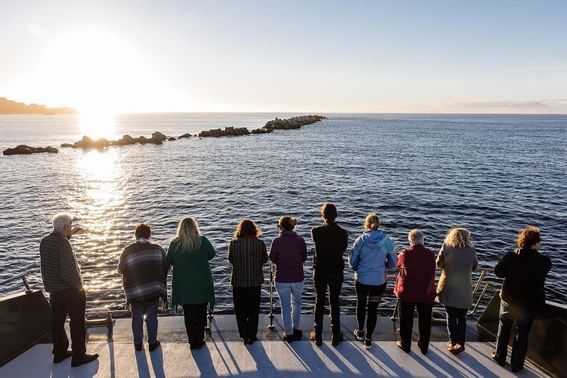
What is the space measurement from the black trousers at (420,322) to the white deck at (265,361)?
0.22 meters

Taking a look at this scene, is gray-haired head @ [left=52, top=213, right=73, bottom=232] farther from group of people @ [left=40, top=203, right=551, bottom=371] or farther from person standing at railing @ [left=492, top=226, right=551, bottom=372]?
person standing at railing @ [left=492, top=226, right=551, bottom=372]

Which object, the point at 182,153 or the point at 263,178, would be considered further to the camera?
the point at 182,153

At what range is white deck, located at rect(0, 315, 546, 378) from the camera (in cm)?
616

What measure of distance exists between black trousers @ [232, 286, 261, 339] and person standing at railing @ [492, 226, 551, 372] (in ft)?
12.9

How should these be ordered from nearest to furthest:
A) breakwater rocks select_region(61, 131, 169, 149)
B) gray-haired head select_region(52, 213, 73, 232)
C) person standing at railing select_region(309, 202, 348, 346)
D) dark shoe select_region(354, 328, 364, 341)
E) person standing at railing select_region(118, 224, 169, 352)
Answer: gray-haired head select_region(52, 213, 73, 232) < person standing at railing select_region(118, 224, 169, 352) < person standing at railing select_region(309, 202, 348, 346) < dark shoe select_region(354, 328, 364, 341) < breakwater rocks select_region(61, 131, 169, 149)

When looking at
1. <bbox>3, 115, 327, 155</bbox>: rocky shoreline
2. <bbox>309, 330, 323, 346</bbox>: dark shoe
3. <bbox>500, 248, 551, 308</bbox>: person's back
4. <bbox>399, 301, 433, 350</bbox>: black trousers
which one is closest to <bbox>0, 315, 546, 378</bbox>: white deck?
<bbox>309, 330, 323, 346</bbox>: dark shoe

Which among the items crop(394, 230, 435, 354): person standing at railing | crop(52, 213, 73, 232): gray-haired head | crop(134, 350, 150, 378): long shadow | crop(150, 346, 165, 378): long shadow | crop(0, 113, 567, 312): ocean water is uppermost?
crop(52, 213, 73, 232): gray-haired head

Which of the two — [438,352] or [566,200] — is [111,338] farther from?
[566,200]

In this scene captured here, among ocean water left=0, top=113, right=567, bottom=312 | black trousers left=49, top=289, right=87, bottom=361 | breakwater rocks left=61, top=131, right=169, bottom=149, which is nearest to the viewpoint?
black trousers left=49, top=289, right=87, bottom=361

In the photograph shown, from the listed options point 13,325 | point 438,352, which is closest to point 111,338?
point 13,325

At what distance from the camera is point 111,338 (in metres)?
7.37

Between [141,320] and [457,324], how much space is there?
17.7ft

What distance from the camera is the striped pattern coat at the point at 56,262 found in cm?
597

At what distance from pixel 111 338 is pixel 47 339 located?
112cm
